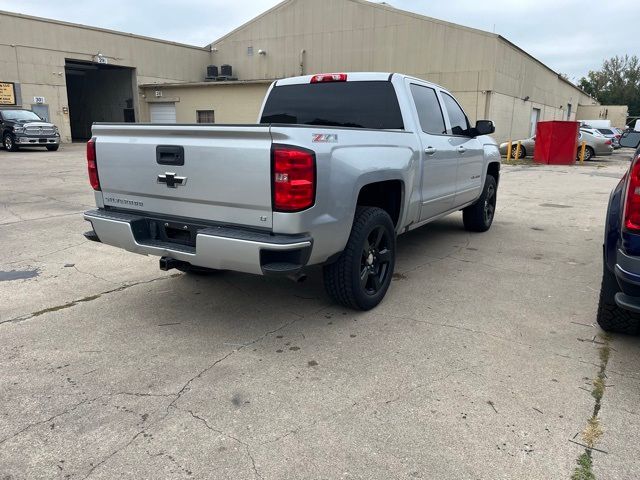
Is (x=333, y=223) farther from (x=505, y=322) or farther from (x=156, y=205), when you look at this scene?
(x=505, y=322)

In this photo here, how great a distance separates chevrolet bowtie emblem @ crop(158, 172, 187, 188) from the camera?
140 inches

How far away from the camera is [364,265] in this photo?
417 centimetres

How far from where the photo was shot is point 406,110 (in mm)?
4770

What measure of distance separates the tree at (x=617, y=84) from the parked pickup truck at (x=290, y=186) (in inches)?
3141

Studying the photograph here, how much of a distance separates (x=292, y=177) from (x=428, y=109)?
2.67m

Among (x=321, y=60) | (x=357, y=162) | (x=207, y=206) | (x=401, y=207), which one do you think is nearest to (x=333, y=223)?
(x=357, y=162)

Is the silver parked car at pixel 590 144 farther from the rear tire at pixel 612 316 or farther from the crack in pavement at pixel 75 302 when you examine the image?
the crack in pavement at pixel 75 302

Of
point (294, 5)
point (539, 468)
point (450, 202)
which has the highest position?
point (294, 5)

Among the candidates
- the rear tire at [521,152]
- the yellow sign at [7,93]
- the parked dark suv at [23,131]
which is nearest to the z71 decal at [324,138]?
the parked dark suv at [23,131]

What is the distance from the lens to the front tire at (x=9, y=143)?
21.0 meters

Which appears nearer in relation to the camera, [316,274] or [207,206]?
[207,206]

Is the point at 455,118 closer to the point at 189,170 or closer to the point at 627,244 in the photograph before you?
the point at 627,244

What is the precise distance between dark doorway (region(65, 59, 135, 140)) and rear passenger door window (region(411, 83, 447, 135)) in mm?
29974

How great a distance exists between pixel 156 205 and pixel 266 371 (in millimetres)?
1501
